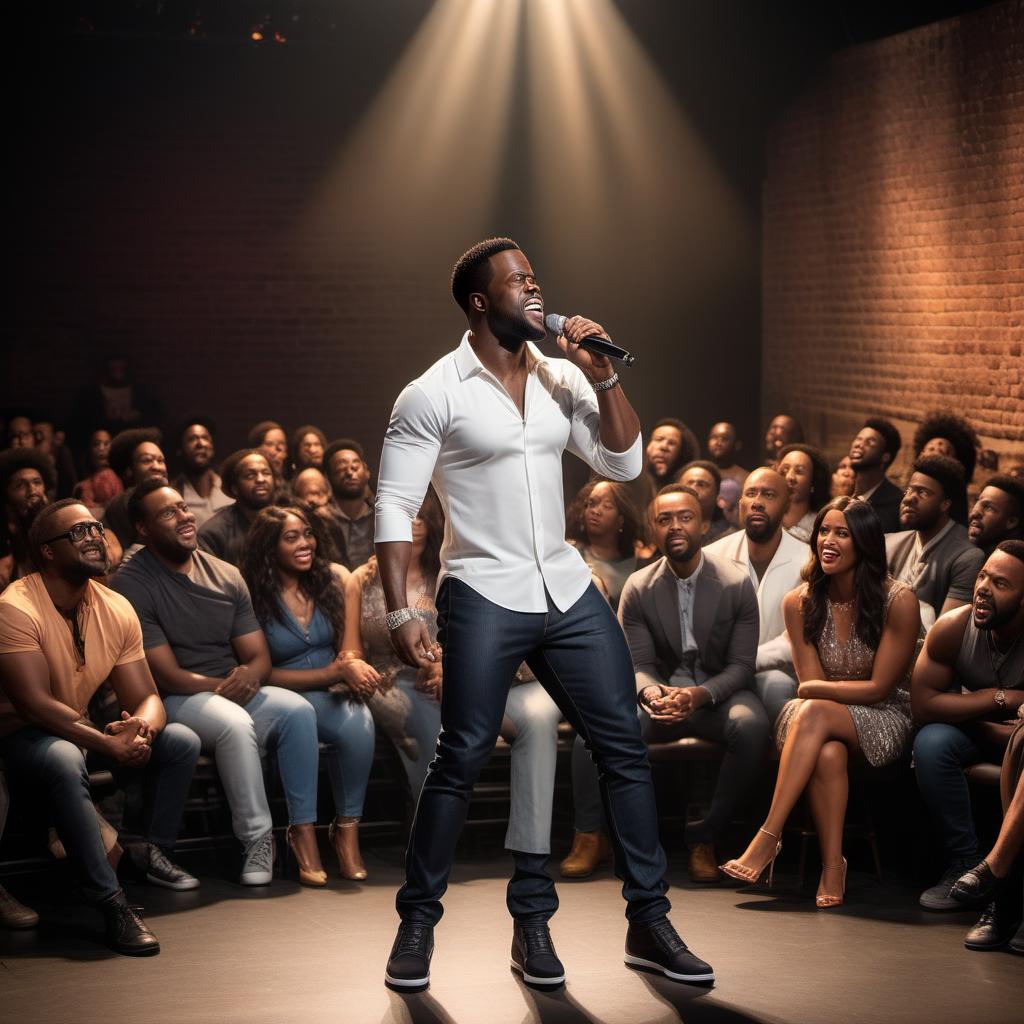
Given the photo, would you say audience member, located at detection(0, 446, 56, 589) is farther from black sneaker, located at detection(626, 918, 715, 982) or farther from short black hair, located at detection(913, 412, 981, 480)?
short black hair, located at detection(913, 412, 981, 480)

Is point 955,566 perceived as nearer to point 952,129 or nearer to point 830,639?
point 830,639

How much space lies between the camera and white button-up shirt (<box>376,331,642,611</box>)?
11.2ft

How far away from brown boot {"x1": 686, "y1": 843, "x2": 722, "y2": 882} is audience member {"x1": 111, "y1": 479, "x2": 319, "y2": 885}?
1160mm

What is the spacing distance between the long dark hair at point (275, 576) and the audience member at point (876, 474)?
2.58 m

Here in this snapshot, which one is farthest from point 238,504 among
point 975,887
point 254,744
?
point 975,887

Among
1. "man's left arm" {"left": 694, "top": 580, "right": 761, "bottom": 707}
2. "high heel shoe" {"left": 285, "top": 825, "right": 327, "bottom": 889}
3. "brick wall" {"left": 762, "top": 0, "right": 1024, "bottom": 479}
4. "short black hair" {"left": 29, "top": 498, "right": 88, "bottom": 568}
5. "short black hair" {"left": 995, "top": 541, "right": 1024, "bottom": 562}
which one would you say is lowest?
"high heel shoe" {"left": 285, "top": 825, "right": 327, "bottom": 889}

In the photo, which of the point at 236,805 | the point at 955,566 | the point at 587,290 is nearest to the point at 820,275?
the point at 587,290

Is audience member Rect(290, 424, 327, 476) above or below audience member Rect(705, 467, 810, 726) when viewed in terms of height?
Answer: above

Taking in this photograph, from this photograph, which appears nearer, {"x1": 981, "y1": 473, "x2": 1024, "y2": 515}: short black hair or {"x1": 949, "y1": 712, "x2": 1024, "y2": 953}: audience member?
{"x1": 949, "y1": 712, "x2": 1024, "y2": 953}: audience member

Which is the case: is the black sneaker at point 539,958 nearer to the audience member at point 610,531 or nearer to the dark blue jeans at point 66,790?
the dark blue jeans at point 66,790

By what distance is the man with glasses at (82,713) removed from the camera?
4168 mm

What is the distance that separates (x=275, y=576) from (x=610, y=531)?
4.24 feet

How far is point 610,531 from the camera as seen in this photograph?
579 cm

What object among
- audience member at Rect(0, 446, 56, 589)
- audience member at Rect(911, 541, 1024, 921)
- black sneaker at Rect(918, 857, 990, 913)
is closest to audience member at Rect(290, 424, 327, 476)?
audience member at Rect(0, 446, 56, 589)
